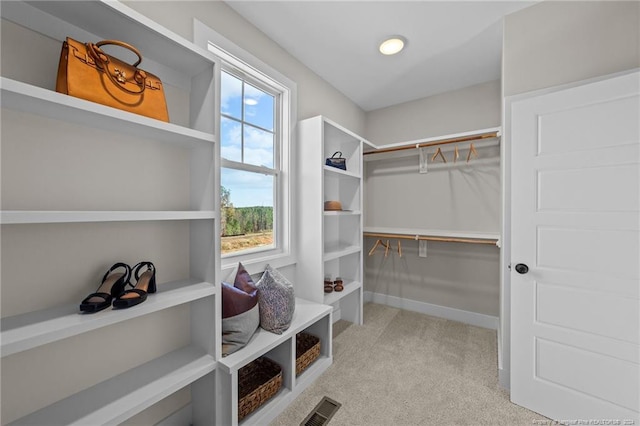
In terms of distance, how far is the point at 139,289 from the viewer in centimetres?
116

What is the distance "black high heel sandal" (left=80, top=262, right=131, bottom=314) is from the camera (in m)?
1.03

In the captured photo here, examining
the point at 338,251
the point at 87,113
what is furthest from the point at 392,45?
the point at 87,113

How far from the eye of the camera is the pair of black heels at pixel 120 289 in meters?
1.06

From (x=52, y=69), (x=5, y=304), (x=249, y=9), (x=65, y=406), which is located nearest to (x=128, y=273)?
(x=5, y=304)

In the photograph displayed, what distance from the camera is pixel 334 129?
2.54 m

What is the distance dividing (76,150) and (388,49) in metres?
2.27

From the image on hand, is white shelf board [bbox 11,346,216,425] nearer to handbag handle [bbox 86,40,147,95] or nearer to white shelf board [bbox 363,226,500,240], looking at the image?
handbag handle [bbox 86,40,147,95]

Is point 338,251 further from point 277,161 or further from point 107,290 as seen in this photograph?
point 107,290

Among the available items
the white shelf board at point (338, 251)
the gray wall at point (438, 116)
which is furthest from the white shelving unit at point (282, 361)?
the gray wall at point (438, 116)

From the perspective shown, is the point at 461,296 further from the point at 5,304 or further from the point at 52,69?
the point at 52,69

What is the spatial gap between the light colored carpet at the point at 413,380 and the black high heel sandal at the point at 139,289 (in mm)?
1114

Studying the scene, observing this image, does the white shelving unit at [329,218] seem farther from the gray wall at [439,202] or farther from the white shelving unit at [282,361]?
the gray wall at [439,202]

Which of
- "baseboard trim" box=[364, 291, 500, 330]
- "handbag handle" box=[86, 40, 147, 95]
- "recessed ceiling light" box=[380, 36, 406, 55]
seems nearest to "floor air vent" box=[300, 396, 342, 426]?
"baseboard trim" box=[364, 291, 500, 330]

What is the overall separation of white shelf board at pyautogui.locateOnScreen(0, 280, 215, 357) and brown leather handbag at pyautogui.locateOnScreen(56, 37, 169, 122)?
2.77ft
